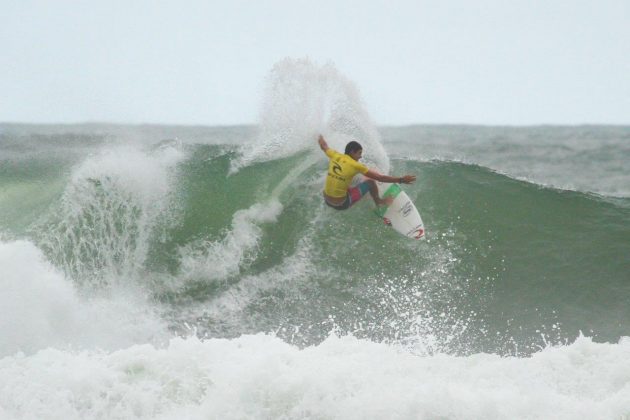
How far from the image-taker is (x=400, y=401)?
5562 mm

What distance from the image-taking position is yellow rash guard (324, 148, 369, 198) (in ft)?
25.7

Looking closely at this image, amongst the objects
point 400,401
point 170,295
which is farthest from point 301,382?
point 170,295

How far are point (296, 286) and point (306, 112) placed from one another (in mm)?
2847

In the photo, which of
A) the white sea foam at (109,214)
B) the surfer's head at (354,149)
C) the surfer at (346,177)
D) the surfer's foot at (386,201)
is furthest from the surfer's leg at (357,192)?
the white sea foam at (109,214)

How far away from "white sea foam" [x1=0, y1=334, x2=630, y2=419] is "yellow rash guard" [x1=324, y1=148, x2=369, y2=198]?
88.0 inches

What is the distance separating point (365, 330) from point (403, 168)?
11.5 ft

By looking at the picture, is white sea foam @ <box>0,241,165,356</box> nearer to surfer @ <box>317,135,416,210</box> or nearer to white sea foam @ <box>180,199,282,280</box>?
white sea foam @ <box>180,199,282,280</box>

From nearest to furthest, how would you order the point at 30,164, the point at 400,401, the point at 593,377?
1. the point at 400,401
2. the point at 593,377
3. the point at 30,164

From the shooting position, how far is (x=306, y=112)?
33.8ft

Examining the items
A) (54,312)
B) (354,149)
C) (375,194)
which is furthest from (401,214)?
(54,312)

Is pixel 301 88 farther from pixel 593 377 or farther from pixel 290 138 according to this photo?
pixel 593 377

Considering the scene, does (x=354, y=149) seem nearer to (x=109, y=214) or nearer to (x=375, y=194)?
(x=375, y=194)

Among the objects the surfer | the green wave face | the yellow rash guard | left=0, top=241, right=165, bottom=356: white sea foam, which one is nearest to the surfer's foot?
the surfer

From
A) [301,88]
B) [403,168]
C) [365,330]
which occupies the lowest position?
[365,330]
